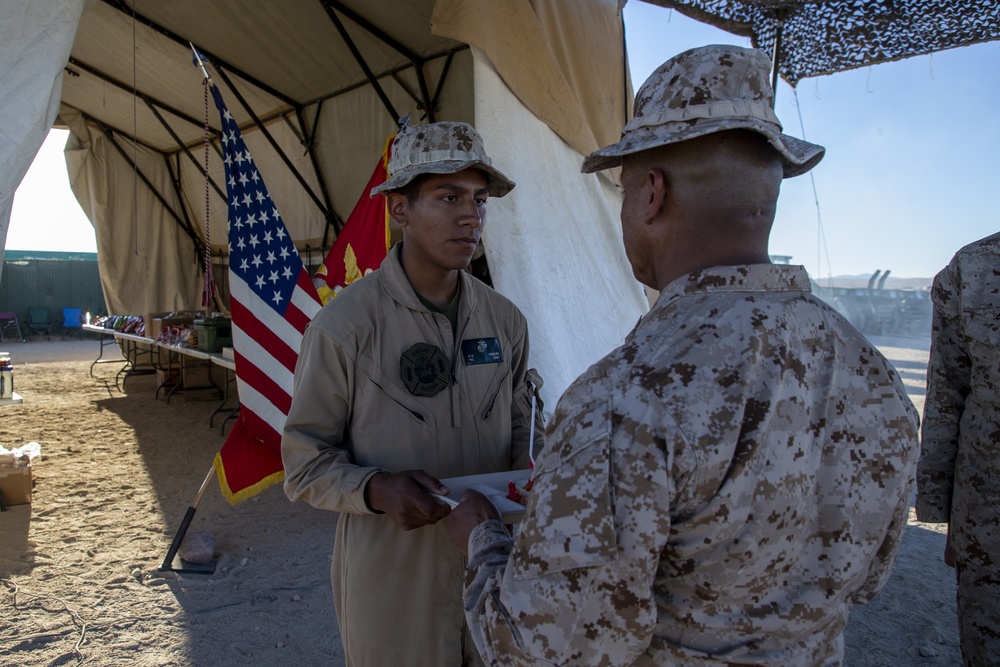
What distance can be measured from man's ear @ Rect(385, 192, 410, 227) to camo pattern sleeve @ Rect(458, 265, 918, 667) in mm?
1079

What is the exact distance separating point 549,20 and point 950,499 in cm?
302

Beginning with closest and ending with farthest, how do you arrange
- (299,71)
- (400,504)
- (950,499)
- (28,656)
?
(400,504) < (950,499) < (28,656) < (299,71)

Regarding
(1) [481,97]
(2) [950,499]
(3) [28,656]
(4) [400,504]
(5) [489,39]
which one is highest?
(5) [489,39]

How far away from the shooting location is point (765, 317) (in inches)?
33.2

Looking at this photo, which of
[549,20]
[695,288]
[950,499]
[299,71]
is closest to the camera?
[695,288]

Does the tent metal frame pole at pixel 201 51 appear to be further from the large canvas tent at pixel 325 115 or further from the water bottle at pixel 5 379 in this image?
the water bottle at pixel 5 379

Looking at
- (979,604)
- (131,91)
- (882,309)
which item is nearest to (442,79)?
(131,91)

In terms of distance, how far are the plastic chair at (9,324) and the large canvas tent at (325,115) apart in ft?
38.4

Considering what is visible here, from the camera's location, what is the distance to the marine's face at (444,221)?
1763 millimetres

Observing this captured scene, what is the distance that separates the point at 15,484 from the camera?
15.5 feet

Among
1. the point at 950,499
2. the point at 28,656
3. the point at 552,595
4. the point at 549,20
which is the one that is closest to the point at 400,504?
the point at 552,595

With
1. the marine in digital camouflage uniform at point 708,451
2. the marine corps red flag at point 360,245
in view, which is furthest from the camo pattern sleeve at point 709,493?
the marine corps red flag at point 360,245

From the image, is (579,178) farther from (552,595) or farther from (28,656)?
(28,656)

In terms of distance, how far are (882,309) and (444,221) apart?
23.1 meters
